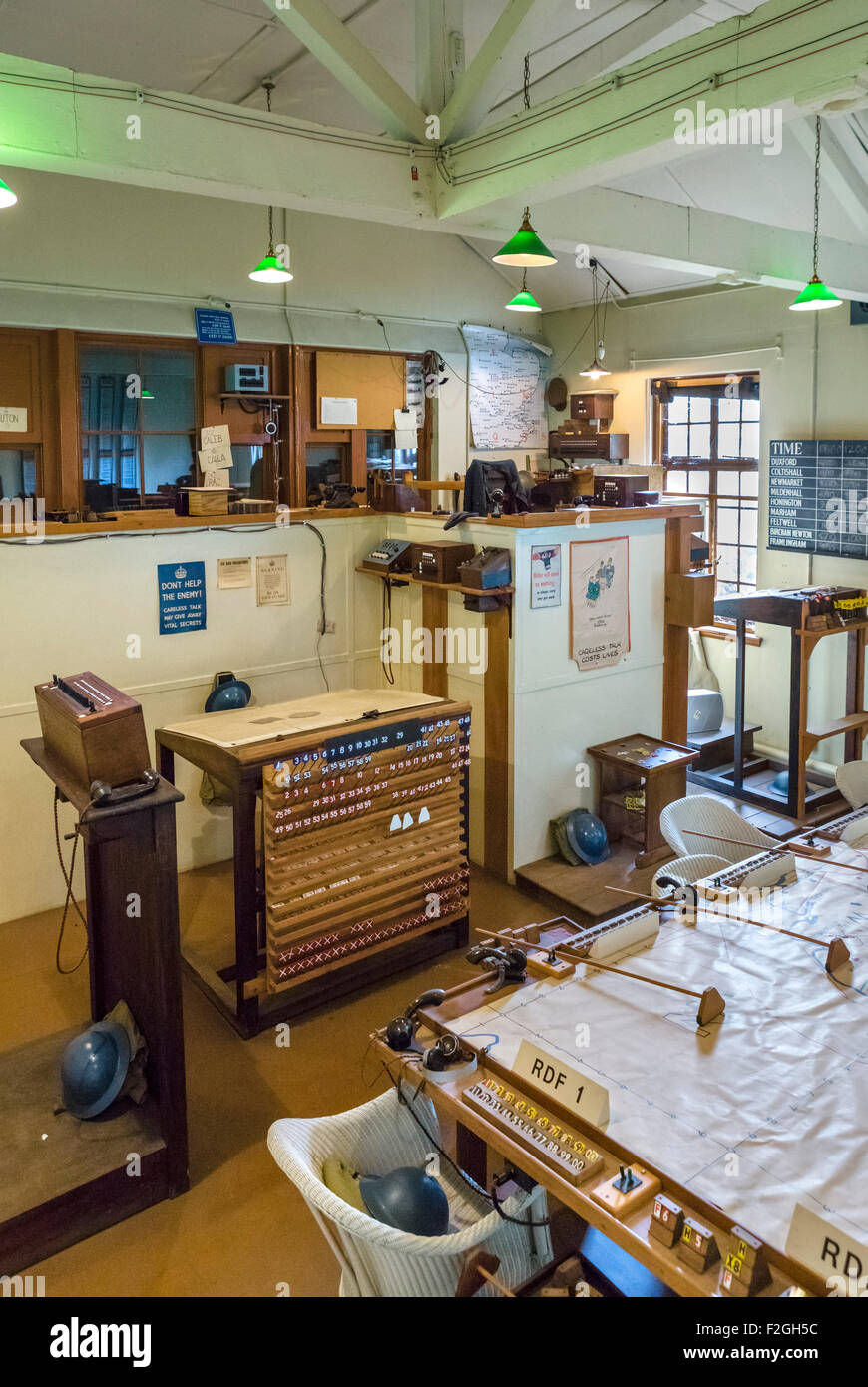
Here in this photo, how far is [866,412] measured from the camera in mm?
6457

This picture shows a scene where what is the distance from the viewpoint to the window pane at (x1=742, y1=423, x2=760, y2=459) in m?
7.36

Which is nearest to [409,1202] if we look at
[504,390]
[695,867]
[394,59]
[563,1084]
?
[563,1084]

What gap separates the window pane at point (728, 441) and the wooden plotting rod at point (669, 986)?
5.67m

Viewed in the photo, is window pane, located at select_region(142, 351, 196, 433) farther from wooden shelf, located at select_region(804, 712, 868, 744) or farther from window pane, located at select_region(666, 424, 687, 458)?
wooden shelf, located at select_region(804, 712, 868, 744)

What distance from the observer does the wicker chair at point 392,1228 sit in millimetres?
1965

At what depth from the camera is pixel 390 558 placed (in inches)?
215

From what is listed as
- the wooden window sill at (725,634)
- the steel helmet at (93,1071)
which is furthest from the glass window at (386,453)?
the steel helmet at (93,1071)

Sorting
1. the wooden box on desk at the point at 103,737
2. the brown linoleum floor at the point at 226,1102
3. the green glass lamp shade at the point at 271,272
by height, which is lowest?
the brown linoleum floor at the point at 226,1102

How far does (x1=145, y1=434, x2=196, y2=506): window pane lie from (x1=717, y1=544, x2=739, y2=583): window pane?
4120 mm

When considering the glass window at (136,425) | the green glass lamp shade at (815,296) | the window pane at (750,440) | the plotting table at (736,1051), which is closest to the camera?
the plotting table at (736,1051)

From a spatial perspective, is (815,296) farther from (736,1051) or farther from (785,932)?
(736,1051)

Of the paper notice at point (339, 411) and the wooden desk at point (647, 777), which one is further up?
the paper notice at point (339, 411)

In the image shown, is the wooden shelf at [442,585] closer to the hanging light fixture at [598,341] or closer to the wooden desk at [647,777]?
the wooden desk at [647,777]

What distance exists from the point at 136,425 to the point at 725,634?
4.60 meters
